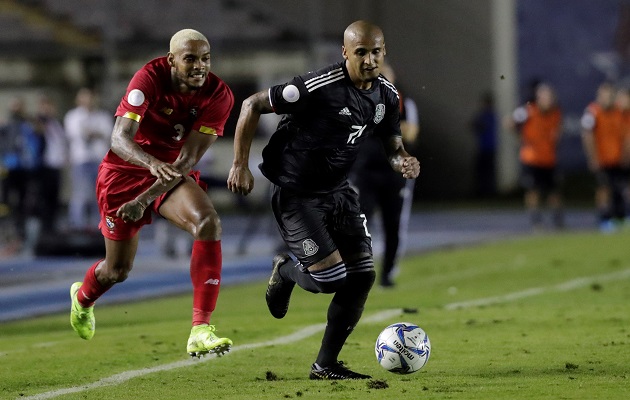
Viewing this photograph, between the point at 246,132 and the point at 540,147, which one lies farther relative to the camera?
the point at 540,147

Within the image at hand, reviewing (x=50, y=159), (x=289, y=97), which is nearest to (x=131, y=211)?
(x=289, y=97)

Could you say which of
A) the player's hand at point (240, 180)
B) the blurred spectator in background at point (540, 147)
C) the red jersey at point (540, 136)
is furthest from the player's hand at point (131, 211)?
the red jersey at point (540, 136)

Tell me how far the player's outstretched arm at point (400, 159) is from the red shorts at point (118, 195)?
1314mm

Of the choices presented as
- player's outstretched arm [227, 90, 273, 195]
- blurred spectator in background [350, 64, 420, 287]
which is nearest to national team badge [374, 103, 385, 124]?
player's outstretched arm [227, 90, 273, 195]

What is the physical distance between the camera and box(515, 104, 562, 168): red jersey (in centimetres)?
2127

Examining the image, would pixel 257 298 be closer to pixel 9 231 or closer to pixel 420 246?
pixel 420 246

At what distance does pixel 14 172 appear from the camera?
1861 centimetres

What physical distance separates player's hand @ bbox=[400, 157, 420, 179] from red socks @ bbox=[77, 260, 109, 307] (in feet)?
7.62

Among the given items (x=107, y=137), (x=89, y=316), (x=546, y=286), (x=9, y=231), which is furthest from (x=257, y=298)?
(x=9, y=231)

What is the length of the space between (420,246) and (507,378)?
11.9 meters

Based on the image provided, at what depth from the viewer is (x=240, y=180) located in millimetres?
7023

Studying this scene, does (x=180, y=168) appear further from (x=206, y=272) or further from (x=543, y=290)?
(x=543, y=290)

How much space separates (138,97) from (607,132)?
14893mm

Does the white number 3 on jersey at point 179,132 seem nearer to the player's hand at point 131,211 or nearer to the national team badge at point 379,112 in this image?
the player's hand at point 131,211
